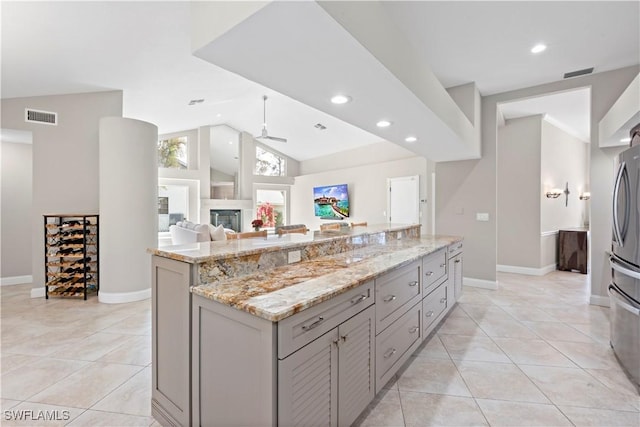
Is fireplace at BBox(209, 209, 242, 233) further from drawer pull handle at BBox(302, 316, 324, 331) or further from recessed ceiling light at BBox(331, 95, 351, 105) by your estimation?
drawer pull handle at BBox(302, 316, 324, 331)

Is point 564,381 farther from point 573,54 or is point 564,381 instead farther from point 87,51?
point 87,51

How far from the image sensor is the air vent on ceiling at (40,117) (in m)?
3.98

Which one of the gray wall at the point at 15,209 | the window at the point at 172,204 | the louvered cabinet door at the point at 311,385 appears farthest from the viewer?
the window at the point at 172,204

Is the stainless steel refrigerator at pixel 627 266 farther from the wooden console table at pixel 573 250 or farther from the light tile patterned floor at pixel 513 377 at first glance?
the wooden console table at pixel 573 250

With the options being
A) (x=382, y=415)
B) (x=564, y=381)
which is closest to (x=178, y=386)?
(x=382, y=415)

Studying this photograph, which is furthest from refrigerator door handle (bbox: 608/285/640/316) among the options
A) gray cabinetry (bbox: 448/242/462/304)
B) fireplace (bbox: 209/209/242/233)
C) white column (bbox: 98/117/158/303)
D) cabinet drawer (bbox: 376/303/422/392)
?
fireplace (bbox: 209/209/242/233)

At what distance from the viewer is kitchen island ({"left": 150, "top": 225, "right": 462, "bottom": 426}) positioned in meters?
1.17

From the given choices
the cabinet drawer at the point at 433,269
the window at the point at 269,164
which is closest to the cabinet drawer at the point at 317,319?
the cabinet drawer at the point at 433,269

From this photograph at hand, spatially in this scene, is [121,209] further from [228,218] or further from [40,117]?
[228,218]

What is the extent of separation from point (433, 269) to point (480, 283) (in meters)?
2.30

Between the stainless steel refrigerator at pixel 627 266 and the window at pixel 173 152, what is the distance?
28.1 ft

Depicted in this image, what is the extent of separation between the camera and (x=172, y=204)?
25.8ft

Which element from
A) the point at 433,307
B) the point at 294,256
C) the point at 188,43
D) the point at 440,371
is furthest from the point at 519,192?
the point at 188,43

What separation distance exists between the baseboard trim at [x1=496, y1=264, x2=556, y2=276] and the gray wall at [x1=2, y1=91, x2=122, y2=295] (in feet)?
23.1
